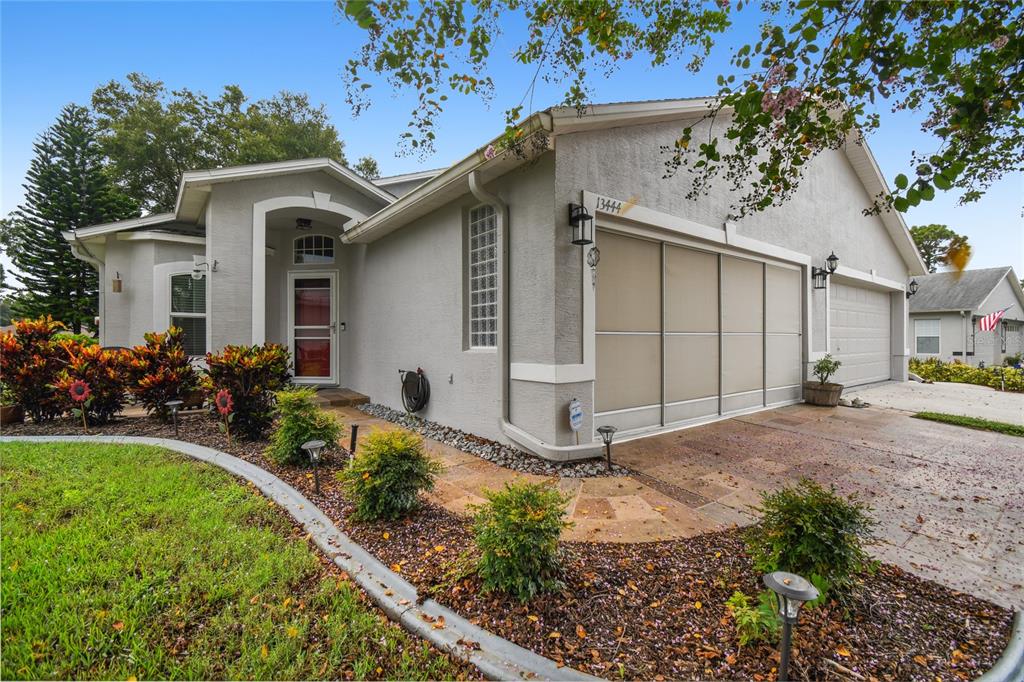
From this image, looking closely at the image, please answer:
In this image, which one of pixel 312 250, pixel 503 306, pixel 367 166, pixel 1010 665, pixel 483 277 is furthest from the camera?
pixel 367 166

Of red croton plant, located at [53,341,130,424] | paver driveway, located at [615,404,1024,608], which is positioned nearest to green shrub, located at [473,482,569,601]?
paver driveway, located at [615,404,1024,608]

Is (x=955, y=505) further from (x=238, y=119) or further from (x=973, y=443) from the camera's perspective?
(x=238, y=119)

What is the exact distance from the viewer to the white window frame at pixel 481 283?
502cm

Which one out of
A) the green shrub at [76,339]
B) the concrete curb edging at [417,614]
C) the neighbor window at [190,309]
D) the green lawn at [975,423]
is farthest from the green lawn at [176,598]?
the green lawn at [975,423]

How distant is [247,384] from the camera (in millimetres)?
4691

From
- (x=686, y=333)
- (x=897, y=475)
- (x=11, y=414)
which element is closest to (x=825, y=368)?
(x=686, y=333)

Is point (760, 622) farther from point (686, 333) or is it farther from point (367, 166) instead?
point (367, 166)

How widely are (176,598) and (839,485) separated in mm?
4910

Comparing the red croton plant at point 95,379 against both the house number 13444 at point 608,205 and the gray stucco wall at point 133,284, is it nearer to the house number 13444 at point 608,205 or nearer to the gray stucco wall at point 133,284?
the gray stucco wall at point 133,284

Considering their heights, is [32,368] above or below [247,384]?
above

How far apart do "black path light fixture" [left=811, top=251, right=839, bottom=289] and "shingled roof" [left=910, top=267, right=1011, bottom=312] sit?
42.9ft

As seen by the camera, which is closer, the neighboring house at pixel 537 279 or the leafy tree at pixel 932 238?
the neighboring house at pixel 537 279

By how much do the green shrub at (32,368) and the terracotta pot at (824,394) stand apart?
11.4 metres

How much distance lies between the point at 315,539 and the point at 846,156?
11.4 metres
